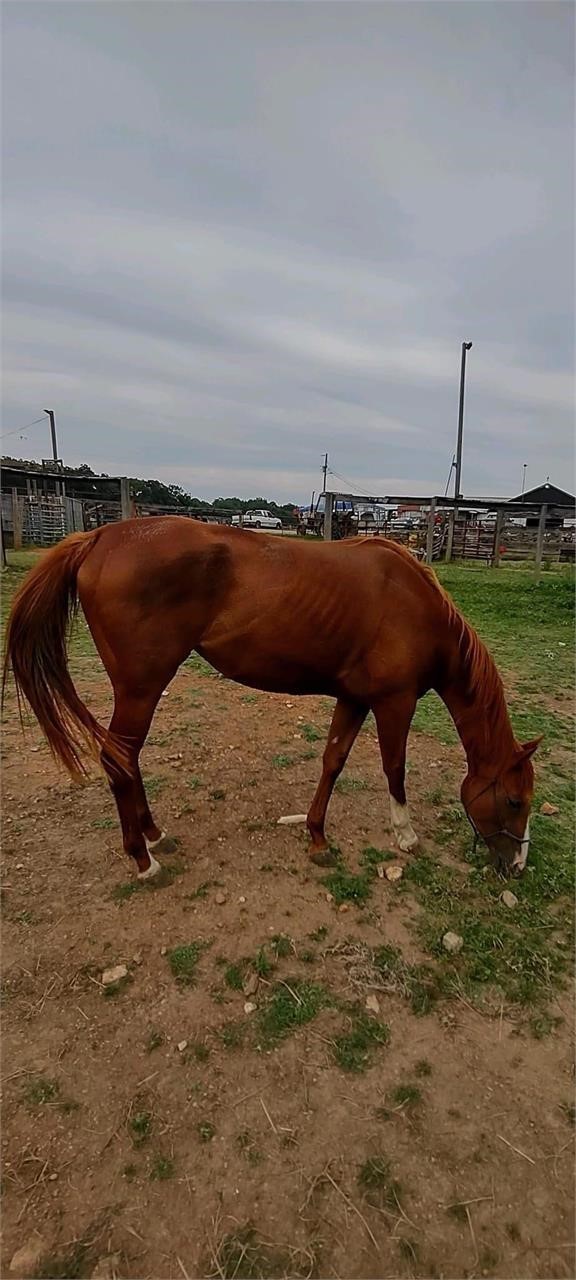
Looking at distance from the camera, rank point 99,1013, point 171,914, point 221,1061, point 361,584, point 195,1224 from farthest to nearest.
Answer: point 361,584 < point 171,914 < point 99,1013 < point 221,1061 < point 195,1224

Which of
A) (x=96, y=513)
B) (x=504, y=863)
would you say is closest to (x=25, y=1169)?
(x=504, y=863)

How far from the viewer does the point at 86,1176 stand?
146cm

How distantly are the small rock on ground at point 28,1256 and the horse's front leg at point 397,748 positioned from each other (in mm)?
2040

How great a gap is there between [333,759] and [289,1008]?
4.07 feet

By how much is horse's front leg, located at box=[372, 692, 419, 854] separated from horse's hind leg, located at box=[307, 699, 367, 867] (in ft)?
0.55

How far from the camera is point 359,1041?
6.12 feet


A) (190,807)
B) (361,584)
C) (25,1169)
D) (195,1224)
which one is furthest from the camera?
(190,807)

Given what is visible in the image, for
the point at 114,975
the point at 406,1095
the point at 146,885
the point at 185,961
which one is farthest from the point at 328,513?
the point at 406,1095

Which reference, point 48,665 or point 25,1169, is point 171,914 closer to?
point 25,1169

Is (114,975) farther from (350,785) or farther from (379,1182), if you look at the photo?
→ (350,785)

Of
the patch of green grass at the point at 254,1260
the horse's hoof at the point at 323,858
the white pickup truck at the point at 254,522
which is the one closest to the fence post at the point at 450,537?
the white pickup truck at the point at 254,522

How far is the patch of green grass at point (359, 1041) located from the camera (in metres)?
1.80

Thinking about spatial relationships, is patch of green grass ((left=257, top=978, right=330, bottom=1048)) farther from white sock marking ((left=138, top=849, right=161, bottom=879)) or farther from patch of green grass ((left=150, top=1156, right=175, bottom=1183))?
white sock marking ((left=138, top=849, right=161, bottom=879))

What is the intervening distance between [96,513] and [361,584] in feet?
70.6
